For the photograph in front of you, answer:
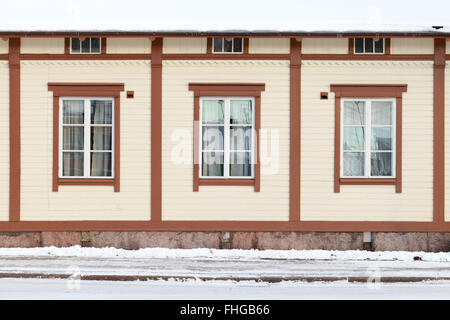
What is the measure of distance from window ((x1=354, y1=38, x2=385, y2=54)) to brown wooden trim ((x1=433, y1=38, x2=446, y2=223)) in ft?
3.51

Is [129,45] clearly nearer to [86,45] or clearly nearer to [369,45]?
[86,45]

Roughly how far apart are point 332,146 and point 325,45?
203cm

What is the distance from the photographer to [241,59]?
17.1 meters

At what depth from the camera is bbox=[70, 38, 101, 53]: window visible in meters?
17.1

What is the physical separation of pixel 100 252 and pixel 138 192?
1419mm

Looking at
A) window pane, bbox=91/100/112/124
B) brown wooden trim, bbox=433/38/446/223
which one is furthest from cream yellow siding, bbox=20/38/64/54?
brown wooden trim, bbox=433/38/446/223

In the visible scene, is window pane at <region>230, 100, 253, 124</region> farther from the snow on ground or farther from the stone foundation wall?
the snow on ground

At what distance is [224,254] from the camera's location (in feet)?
54.2

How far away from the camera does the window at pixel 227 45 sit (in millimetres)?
17094

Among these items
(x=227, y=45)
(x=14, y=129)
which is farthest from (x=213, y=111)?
(x=14, y=129)

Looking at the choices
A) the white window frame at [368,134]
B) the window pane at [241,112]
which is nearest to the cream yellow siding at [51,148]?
the window pane at [241,112]

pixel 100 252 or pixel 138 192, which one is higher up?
pixel 138 192
